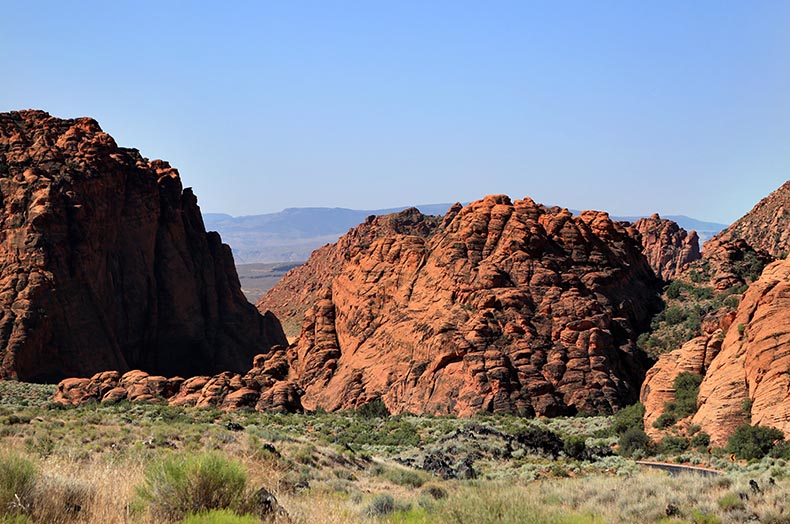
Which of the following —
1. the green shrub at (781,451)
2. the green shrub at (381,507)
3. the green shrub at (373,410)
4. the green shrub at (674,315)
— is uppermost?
the green shrub at (674,315)

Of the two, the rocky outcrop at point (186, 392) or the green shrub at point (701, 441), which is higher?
the green shrub at point (701, 441)

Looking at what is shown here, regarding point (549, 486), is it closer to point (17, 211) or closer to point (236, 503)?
point (236, 503)

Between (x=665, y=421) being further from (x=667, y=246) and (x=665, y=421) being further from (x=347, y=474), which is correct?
(x=667, y=246)

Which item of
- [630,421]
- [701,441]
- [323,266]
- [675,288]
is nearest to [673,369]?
Result: [630,421]

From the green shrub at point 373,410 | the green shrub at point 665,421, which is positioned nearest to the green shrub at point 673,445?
the green shrub at point 665,421

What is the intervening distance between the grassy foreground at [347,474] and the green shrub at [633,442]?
1.39 meters

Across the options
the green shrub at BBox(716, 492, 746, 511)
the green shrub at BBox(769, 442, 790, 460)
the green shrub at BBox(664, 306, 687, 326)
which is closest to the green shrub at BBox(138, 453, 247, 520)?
the green shrub at BBox(716, 492, 746, 511)

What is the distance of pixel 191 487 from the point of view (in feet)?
42.5

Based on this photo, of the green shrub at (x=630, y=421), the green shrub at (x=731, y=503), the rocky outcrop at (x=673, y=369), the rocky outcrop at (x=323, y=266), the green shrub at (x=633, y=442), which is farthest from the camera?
the rocky outcrop at (x=323, y=266)

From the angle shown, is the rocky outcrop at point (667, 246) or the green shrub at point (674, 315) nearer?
the green shrub at point (674, 315)

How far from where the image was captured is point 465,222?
62.7 meters

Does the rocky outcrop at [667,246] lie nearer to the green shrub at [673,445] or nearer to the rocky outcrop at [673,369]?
the rocky outcrop at [673,369]

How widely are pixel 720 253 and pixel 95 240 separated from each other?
53.9m

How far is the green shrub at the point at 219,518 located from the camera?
12.0m
